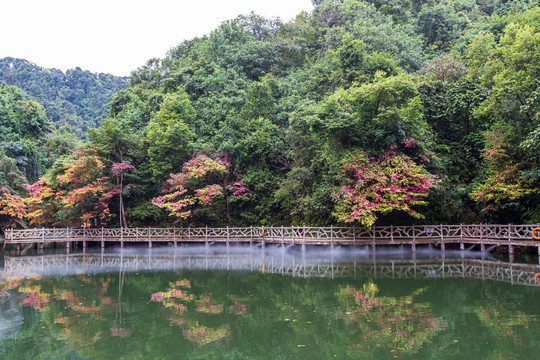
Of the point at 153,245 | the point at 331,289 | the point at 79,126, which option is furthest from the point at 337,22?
the point at 79,126

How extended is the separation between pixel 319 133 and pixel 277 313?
1329 centimetres

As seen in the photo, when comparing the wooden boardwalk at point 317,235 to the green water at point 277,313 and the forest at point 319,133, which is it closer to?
the forest at point 319,133

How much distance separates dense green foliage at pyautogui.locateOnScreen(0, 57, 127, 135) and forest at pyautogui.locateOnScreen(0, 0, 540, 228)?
2953 centimetres

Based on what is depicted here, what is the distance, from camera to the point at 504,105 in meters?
17.4

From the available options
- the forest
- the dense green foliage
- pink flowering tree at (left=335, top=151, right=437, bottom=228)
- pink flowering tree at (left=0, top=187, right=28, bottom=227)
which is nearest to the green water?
pink flowering tree at (left=335, top=151, right=437, bottom=228)

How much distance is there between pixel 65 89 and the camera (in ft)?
265

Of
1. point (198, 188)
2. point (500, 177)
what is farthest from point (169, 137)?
point (500, 177)

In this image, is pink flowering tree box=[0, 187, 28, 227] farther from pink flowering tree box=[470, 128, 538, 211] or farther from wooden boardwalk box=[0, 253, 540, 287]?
pink flowering tree box=[470, 128, 538, 211]

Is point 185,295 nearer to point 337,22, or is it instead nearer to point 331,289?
point 331,289

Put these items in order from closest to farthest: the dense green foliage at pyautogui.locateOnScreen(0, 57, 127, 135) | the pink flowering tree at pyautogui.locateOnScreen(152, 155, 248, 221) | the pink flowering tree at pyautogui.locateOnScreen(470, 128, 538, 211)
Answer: the pink flowering tree at pyautogui.locateOnScreen(470, 128, 538, 211) → the pink flowering tree at pyautogui.locateOnScreen(152, 155, 248, 221) → the dense green foliage at pyautogui.locateOnScreen(0, 57, 127, 135)

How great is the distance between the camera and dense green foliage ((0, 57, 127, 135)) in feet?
228

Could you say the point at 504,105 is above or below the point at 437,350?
above

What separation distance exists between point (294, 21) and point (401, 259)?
29.3 m

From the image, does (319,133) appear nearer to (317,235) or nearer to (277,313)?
(317,235)
